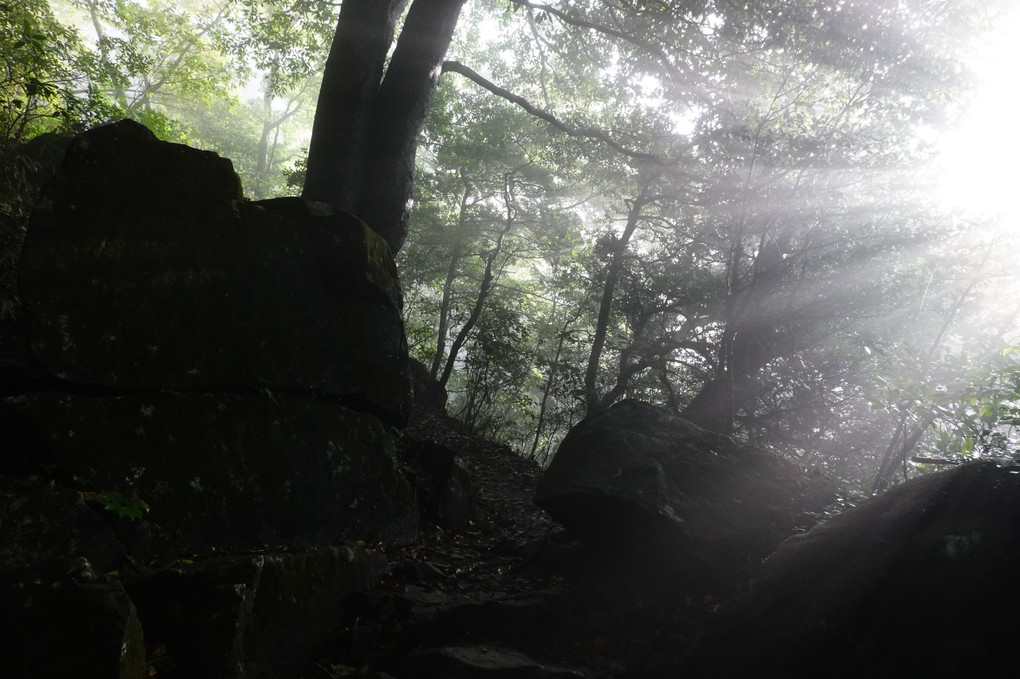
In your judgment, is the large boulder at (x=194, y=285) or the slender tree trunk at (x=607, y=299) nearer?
the large boulder at (x=194, y=285)

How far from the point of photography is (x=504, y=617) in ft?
13.6

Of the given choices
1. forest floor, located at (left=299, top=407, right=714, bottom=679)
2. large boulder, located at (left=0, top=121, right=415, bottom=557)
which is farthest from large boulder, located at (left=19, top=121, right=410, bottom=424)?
forest floor, located at (left=299, top=407, right=714, bottom=679)

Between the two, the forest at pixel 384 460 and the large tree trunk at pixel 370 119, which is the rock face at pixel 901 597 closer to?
the forest at pixel 384 460

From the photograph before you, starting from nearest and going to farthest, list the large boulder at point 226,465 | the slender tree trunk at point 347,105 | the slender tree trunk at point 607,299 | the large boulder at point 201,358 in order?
the large boulder at point 226,465 → the large boulder at point 201,358 → the slender tree trunk at point 347,105 → the slender tree trunk at point 607,299

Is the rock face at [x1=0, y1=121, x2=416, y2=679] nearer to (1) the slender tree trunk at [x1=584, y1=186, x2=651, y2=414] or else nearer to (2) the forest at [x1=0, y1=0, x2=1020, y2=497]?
(2) the forest at [x1=0, y1=0, x2=1020, y2=497]

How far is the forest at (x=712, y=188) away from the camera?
6617mm

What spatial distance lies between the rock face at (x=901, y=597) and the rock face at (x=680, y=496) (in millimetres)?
688

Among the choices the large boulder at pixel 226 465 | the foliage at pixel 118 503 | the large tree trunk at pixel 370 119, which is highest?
the large tree trunk at pixel 370 119

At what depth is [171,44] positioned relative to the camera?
2130 centimetres

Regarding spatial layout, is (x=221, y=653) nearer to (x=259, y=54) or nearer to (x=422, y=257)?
(x=259, y=54)

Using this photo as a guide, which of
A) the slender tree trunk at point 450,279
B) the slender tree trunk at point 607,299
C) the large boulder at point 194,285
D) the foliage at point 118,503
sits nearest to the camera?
the foliage at point 118,503

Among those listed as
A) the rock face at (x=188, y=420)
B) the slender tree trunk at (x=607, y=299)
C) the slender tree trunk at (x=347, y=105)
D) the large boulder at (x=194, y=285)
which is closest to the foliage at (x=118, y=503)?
the rock face at (x=188, y=420)

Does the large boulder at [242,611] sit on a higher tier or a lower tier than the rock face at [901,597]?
lower

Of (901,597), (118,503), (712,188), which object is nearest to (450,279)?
(712,188)
